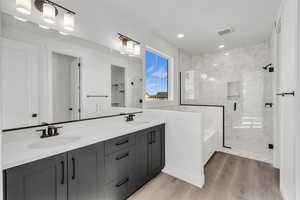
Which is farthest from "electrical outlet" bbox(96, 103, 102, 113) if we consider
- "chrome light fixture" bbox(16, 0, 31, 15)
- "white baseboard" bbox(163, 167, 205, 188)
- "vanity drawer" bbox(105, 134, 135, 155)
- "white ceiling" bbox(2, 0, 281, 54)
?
"white baseboard" bbox(163, 167, 205, 188)

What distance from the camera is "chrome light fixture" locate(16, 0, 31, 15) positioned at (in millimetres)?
1260

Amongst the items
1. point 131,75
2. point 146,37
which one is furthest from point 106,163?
point 146,37

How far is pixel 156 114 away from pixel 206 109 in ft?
4.85

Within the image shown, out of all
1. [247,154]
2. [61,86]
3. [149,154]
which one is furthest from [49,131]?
[247,154]

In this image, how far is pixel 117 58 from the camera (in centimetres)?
215

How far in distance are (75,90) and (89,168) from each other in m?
0.88

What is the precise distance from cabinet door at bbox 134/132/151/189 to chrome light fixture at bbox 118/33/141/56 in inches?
51.0

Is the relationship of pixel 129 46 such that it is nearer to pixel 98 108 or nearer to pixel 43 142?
pixel 98 108

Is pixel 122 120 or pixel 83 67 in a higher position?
pixel 83 67

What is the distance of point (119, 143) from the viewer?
153 centimetres

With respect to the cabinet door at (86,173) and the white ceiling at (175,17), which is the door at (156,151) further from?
the white ceiling at (175,17)

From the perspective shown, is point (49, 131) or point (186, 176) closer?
point (49, 131)

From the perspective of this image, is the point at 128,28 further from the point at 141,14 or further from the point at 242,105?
the point at 242,105

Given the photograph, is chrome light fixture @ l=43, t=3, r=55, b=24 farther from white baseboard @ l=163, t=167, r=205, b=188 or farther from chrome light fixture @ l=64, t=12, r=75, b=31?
white baseboard @ l=163, t=167, r=205, b=188
